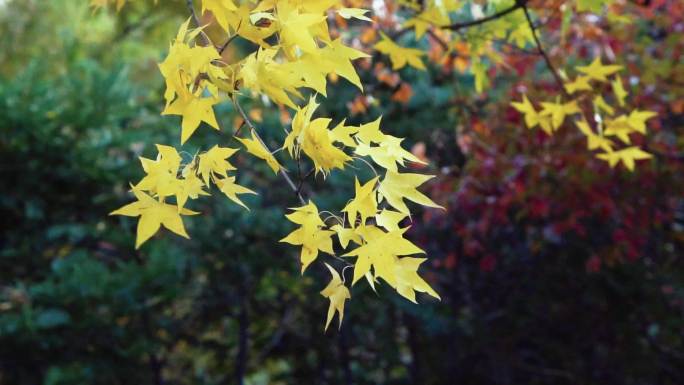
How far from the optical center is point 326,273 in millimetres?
4152

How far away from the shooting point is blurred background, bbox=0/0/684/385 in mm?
3607

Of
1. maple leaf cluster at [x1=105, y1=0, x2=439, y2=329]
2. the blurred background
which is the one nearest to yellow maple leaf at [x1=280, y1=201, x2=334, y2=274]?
maple leaf cluster at [x1=105, y1=0, x2=439, y2=329]

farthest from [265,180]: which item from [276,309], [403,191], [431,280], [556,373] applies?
[403,191]

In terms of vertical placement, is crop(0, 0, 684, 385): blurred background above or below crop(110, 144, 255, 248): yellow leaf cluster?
below

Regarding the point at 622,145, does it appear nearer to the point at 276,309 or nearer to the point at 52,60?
Result: the point at 276,309

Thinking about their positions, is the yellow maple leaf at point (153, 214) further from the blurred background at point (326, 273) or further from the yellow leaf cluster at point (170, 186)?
the blurred background at point (326, 273)

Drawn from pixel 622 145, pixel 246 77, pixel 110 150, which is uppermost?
pixel 246 77

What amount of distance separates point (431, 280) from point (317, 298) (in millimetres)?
595

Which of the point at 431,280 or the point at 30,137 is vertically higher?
the point at 30,137

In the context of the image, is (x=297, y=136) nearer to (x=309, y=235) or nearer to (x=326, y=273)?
(x=309, y=235)

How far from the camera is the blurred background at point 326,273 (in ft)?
11.8

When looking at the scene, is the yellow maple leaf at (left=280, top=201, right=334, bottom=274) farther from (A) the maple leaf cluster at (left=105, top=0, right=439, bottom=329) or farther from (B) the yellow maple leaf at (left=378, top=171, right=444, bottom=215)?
(B) the yellow maple leaf at (left=378, top=171, right=444, bottom=215)

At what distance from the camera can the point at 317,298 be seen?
4254mm


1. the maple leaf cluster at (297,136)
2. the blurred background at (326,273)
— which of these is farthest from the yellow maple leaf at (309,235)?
the blurred background at (326,273)
